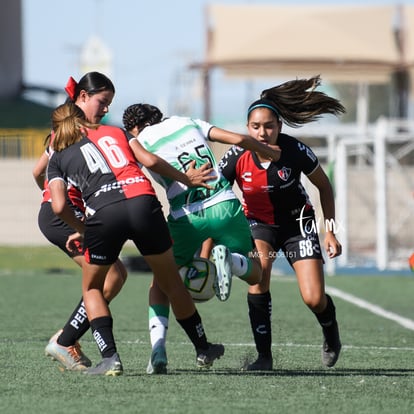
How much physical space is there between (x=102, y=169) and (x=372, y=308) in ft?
23.9

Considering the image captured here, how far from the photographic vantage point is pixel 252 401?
6.69m

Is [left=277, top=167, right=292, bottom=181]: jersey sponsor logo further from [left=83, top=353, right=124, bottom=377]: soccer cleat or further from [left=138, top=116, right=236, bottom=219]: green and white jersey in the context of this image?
[left=83, top=353, right=124, bottom=377]: soccer cleat

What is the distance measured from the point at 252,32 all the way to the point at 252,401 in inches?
1231

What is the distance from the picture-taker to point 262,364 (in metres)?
8.45

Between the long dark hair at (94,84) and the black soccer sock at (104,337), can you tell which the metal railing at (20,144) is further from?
the black soccer sock at (104,337)

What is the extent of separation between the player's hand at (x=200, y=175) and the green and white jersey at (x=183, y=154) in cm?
6

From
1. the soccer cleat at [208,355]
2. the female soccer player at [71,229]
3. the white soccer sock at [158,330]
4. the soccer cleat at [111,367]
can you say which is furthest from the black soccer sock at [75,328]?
the soccer cleat at [208,355]

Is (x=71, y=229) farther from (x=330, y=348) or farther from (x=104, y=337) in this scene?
(x=330, y=348)

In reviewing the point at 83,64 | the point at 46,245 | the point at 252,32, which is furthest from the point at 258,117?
the point at 83,64

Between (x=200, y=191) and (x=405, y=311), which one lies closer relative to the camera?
(x=200, y=191)

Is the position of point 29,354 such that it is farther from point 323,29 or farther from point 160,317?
point 323,29

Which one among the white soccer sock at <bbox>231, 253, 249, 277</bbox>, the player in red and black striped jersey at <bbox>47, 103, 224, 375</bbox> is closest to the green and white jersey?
the player in red and black striped jersey at <bbox>47, 103, 224, 375</bbox>

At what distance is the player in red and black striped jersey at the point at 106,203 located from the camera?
292 inches

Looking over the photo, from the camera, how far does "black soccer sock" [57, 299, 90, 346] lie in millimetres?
8203
